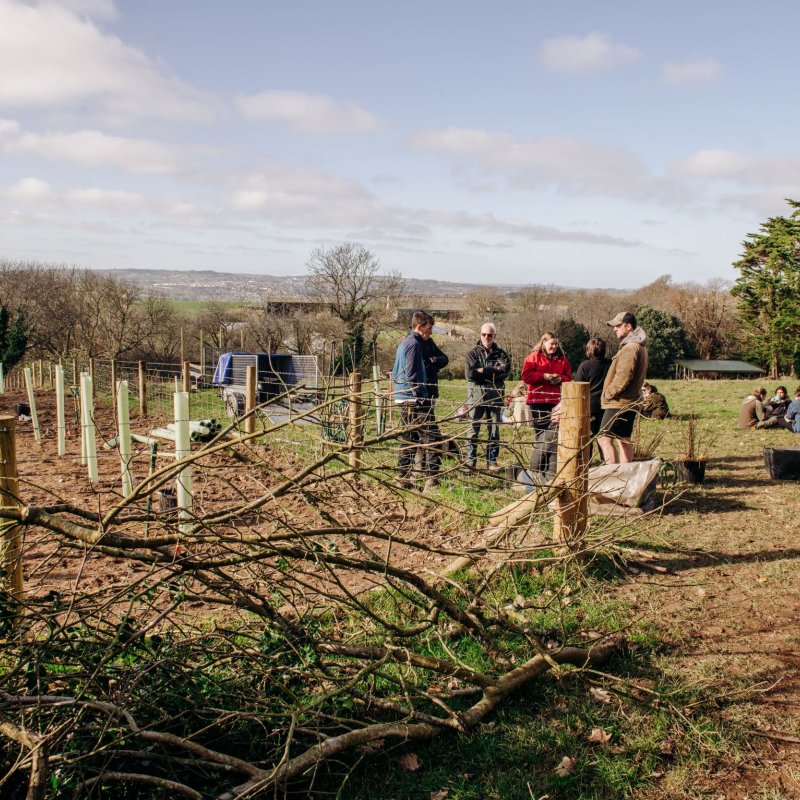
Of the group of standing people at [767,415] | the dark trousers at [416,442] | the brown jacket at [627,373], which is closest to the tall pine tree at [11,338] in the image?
the dark trousers at [416,442]

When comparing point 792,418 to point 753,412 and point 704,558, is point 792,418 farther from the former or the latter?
point 704,558

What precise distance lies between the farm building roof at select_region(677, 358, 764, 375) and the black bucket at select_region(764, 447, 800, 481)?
35815mm

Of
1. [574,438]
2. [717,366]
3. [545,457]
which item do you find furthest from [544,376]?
[717,366]

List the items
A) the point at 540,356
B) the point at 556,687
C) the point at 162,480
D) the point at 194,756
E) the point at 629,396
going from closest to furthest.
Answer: the point at 162,480, the point at 194,756, the point at 556,687, the point at 629,396, the point at 540,356

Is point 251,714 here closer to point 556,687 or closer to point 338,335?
point 556,687

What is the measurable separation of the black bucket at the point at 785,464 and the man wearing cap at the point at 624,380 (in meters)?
2.07

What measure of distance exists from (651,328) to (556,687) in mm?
41118

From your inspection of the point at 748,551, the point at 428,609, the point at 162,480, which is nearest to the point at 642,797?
the point at 428,609

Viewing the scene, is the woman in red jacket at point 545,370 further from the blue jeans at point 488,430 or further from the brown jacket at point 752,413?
the brown jacket at point 752,413

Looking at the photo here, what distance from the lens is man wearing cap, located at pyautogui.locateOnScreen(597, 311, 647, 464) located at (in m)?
7.12

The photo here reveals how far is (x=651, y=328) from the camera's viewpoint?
137 ft

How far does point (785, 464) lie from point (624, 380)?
2564 millimetres

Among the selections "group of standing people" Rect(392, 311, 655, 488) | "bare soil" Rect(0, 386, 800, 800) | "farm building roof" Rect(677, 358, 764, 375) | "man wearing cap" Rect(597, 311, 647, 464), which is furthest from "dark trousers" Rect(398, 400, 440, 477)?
"farm building roof" Rect(677, 358, 764, 375)

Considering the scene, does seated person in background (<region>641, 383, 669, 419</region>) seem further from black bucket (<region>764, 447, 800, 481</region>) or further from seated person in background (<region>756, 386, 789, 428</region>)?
black bucket (<region>764, 447, 800, 481</region>)
